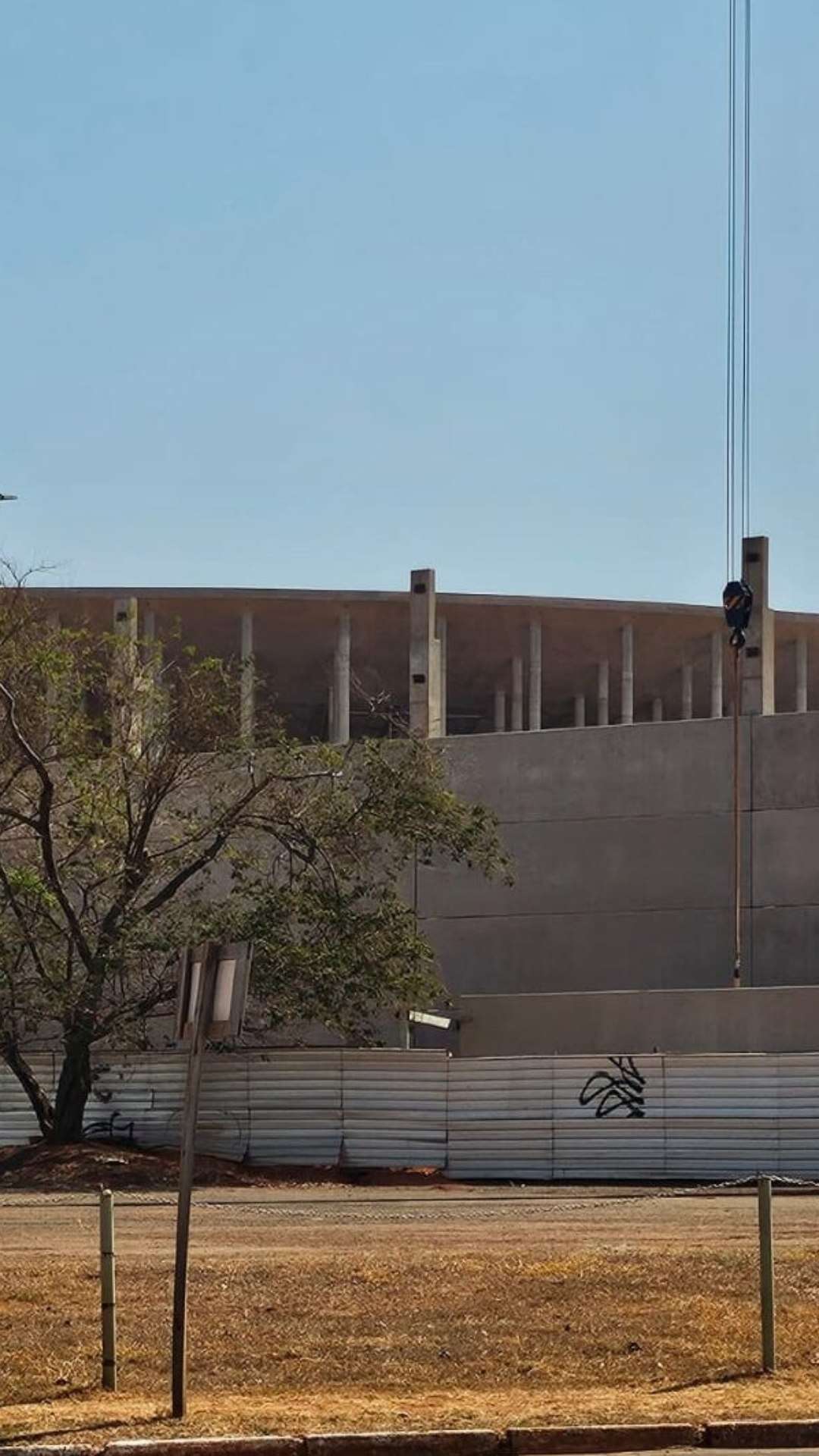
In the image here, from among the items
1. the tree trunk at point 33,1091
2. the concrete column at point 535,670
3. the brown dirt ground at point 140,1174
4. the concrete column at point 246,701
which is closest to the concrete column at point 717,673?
the concrete column at point 535,670

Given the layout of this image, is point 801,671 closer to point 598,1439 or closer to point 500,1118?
point 500,1118

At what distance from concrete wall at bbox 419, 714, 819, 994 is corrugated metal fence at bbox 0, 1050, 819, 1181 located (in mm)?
10494

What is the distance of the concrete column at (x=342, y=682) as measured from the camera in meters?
60.5

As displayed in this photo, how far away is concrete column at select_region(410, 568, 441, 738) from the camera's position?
53.2 metres

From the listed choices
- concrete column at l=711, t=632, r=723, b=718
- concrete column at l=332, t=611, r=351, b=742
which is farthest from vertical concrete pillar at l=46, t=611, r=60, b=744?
concrete column at l=711, t=632, r=723, b=718

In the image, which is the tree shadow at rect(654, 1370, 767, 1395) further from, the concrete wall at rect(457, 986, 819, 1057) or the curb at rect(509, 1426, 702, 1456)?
the concrete wall at rect(457, 986, 819, 1057)

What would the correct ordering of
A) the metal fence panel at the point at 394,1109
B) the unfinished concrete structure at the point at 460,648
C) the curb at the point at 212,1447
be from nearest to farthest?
1. the curb at the point at 212,1447
2. the metal fence panel at the point at 394,1109
3. the unfinished concrete structure at the point at 460,648

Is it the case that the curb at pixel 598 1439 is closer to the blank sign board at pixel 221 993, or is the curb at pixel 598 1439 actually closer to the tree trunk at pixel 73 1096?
the blank sign board at pixel 221 993

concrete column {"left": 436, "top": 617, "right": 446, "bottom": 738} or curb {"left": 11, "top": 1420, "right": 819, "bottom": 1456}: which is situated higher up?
concrete column {"left": 436, "top": 617, "right": 446, "bottom": 738}

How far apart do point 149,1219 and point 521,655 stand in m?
40.6

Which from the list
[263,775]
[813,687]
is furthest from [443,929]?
[813,687]

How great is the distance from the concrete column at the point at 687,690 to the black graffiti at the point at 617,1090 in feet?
109

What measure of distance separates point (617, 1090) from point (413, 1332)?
17370 millimetres

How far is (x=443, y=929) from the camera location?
46156 millimetres
